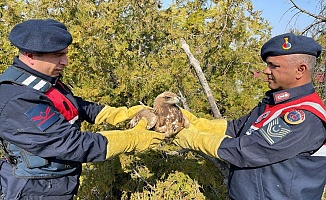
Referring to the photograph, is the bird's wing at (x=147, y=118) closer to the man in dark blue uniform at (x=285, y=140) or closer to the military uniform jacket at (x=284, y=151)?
the man in dark blue uniform at (x=285, y=140)

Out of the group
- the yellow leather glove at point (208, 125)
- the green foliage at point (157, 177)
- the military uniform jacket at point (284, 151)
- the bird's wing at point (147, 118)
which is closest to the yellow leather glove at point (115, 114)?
the bird's wing at point (147, 118)

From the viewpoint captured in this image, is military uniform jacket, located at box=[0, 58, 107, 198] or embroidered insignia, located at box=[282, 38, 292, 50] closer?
military uniform jacket, located at box=[0, 58, 107, 198]

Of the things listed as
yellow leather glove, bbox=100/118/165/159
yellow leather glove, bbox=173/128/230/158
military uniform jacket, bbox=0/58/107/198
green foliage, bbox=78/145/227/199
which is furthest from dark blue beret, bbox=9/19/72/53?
green foliage, bbox=78/145/227/199

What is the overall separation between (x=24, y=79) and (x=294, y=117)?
1661 millimetres

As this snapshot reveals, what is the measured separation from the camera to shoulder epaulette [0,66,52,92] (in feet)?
7.11

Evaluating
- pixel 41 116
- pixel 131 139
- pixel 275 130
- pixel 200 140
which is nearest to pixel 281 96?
pixel 275 130

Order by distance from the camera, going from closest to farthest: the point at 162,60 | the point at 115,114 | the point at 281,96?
the point at 281,96, the point at 115,114, the point at 162,60

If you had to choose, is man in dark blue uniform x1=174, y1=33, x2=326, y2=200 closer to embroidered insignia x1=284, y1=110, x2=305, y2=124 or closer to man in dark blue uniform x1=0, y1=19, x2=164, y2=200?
embroidered insignia x1=284, y1=110, x2=305, y2=124

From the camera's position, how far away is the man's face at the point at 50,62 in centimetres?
227

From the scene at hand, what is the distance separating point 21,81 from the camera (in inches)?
85.6

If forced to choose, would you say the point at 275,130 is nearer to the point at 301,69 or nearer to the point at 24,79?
the point at 301,69

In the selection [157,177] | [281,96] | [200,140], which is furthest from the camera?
[157,177]

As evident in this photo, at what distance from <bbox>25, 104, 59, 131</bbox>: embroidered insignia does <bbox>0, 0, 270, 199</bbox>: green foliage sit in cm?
145

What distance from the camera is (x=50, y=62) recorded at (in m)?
2.30
